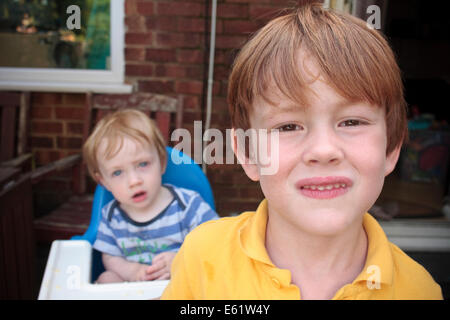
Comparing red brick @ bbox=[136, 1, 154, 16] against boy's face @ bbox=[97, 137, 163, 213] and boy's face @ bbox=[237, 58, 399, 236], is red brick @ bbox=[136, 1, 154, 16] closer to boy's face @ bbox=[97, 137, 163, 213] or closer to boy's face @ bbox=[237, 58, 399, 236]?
boy's face @ bbox=[97, 137, 163, 213]

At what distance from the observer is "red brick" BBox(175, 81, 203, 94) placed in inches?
105

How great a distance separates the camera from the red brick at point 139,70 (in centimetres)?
267

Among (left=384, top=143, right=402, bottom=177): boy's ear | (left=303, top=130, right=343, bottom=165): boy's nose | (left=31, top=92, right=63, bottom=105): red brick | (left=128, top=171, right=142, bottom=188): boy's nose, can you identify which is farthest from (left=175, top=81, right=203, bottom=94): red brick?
(left=303, top=130, right=343, bottom=165): boy's nose

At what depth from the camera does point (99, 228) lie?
171 cm

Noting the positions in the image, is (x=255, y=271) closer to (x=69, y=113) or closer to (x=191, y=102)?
(x=191, y=102)

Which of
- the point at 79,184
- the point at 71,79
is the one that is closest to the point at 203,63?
the point at 71,79

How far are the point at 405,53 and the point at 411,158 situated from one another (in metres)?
2.32

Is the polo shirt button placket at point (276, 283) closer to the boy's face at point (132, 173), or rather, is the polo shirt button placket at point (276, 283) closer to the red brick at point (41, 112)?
the boy's face at point (132, 173)

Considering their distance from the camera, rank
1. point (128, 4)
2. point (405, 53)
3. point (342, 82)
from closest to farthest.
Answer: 1. point (342, 82)
2. point (128, 4)
3. point (405, 53)

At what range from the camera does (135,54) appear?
2666 millimetres

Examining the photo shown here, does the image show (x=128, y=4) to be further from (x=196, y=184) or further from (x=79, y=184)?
(x=196, y=184)

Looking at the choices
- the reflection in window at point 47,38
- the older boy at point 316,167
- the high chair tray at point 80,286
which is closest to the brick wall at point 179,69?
the reflection in window at point 47,38

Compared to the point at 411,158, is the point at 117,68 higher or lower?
higher

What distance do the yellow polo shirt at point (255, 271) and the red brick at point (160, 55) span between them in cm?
184
